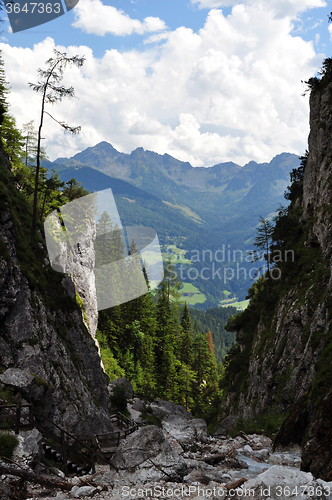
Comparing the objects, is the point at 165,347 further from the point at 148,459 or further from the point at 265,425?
the point at 148,459

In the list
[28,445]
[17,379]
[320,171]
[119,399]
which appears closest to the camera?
[28,445]

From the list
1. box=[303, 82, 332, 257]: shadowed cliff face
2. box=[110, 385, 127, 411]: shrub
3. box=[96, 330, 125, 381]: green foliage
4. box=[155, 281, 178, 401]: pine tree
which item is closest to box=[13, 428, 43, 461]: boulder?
box=[110, 385, 127, 411]: shrub

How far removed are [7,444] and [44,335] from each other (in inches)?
372

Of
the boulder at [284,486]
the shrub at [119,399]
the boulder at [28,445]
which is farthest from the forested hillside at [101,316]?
the boulder at [284,486]

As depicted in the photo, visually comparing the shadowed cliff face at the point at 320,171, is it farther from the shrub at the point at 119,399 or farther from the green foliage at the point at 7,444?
the green foliage at the point at 7,444

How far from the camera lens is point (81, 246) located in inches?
1917

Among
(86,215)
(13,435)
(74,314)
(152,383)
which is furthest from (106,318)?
(13,435)

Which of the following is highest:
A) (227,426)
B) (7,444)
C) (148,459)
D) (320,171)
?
(320,171)

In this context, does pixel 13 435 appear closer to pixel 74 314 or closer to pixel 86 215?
pixel 74 314

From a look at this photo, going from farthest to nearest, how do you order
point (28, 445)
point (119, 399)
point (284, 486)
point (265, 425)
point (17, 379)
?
point (119, 399) → point (265, 425) → point (17, 379) → point (28, 445) → point (284, 486)

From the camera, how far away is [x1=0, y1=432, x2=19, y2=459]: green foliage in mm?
9953

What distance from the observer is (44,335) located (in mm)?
19312

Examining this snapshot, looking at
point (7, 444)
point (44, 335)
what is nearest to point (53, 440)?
point (7, 444)

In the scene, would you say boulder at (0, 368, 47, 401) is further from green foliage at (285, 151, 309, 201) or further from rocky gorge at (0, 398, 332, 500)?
green foliage at (285, 151, 309, 201)
